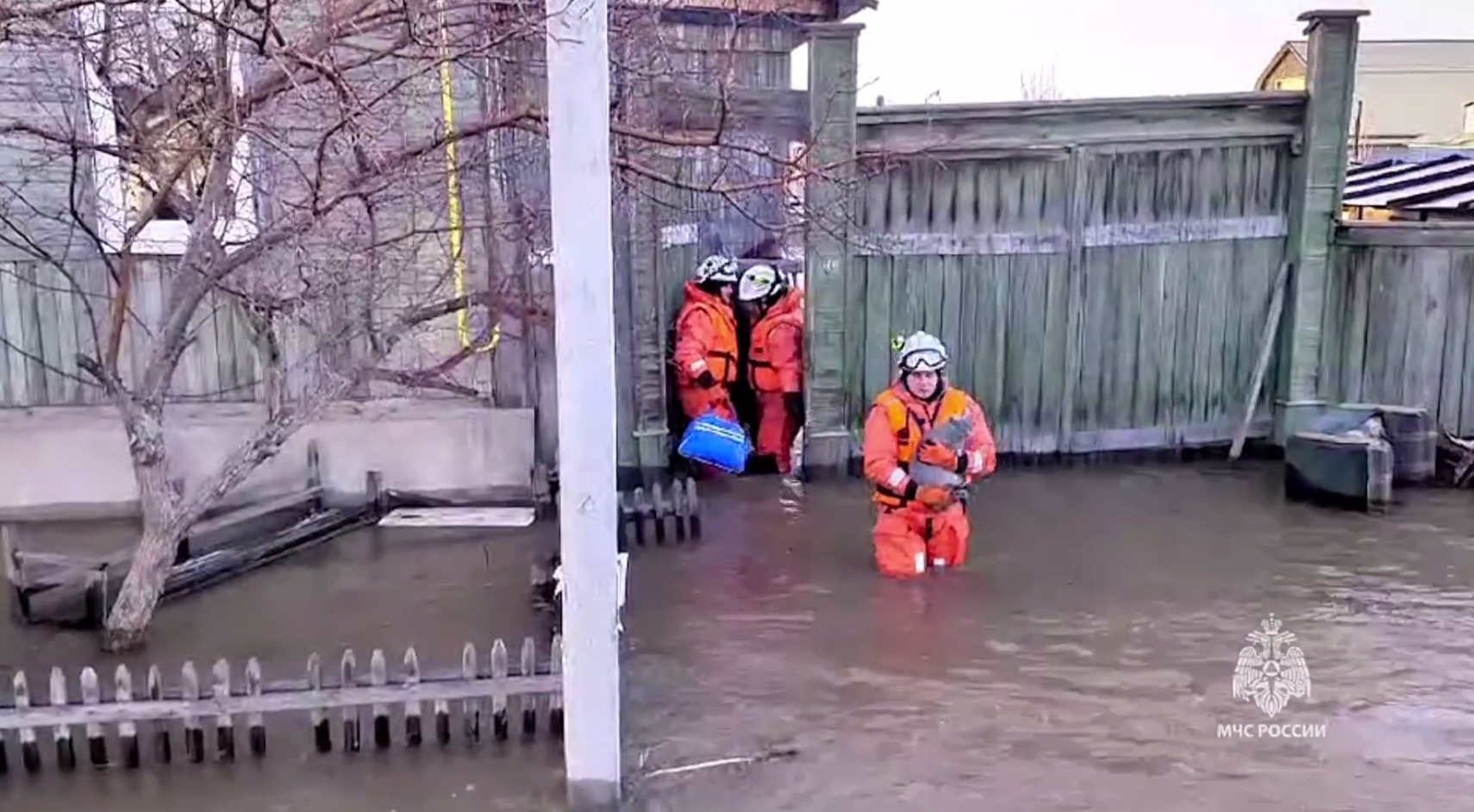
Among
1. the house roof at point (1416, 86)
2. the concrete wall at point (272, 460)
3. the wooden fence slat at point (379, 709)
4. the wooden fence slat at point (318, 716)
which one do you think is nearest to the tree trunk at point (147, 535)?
the wooden fence slat at point (318, 716)

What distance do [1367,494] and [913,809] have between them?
4.73 m

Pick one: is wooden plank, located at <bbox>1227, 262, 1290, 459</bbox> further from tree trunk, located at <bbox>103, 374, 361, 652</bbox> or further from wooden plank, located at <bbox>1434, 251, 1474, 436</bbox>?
tree trunk, located at <bbox>103, 374, 361, 652</bbox>

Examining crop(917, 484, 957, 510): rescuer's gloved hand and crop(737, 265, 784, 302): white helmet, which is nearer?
crop(917, 484, 957, 510): rescuer's gloved hand

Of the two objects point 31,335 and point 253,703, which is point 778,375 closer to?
point 31,335

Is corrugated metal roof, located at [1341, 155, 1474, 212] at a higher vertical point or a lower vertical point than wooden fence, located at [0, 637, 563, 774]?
higher

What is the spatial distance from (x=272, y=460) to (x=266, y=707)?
3.56 meters

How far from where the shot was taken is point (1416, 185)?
11523mm

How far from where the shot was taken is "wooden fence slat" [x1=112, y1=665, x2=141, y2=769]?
449cm

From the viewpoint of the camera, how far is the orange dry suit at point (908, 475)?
21.4ft

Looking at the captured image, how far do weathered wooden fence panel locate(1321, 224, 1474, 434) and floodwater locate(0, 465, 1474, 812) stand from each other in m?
1.05

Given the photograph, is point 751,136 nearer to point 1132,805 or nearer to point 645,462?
point 645,462

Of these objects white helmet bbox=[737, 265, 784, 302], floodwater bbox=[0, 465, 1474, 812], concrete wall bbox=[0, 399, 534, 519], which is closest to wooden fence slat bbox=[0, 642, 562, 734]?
floodwater bbox=[0, 465, 1474, 812]

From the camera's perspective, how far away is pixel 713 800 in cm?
428

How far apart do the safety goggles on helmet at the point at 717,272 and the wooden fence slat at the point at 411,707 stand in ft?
14.6
